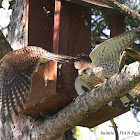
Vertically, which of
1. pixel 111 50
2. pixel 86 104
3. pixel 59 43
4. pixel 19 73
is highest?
pixel 59 43

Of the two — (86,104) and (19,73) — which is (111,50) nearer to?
(86,104)

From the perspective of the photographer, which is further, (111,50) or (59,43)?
(59,43)

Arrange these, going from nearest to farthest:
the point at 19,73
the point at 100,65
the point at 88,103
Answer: the point at 88,103
the point at 100,65
the point at 19,73

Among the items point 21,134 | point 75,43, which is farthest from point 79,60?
point 21,134

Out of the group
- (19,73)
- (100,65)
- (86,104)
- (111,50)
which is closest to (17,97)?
(19,73)

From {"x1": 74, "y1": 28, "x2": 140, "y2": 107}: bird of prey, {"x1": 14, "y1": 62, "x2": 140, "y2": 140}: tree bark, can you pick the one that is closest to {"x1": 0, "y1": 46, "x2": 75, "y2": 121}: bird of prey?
{"x1": 74, "y1": 28, "x2": 140, "y2": 107}: bird of prey

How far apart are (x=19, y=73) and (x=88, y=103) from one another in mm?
884

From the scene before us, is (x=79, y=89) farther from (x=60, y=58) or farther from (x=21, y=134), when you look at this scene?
(x=21, y=134)

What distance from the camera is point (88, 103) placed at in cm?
266

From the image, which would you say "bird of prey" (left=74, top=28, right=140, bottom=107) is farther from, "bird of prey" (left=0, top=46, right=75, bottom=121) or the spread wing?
"bird of prey" (left=0, top=46, right=75, bottom=121)

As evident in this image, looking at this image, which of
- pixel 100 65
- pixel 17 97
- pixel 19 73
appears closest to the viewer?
pixel 17 97

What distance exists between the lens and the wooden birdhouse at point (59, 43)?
9.83 ft

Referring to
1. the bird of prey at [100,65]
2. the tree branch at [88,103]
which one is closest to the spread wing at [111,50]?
the bird of prey at [100,65]

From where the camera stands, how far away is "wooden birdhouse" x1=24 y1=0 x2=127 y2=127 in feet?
9.83
